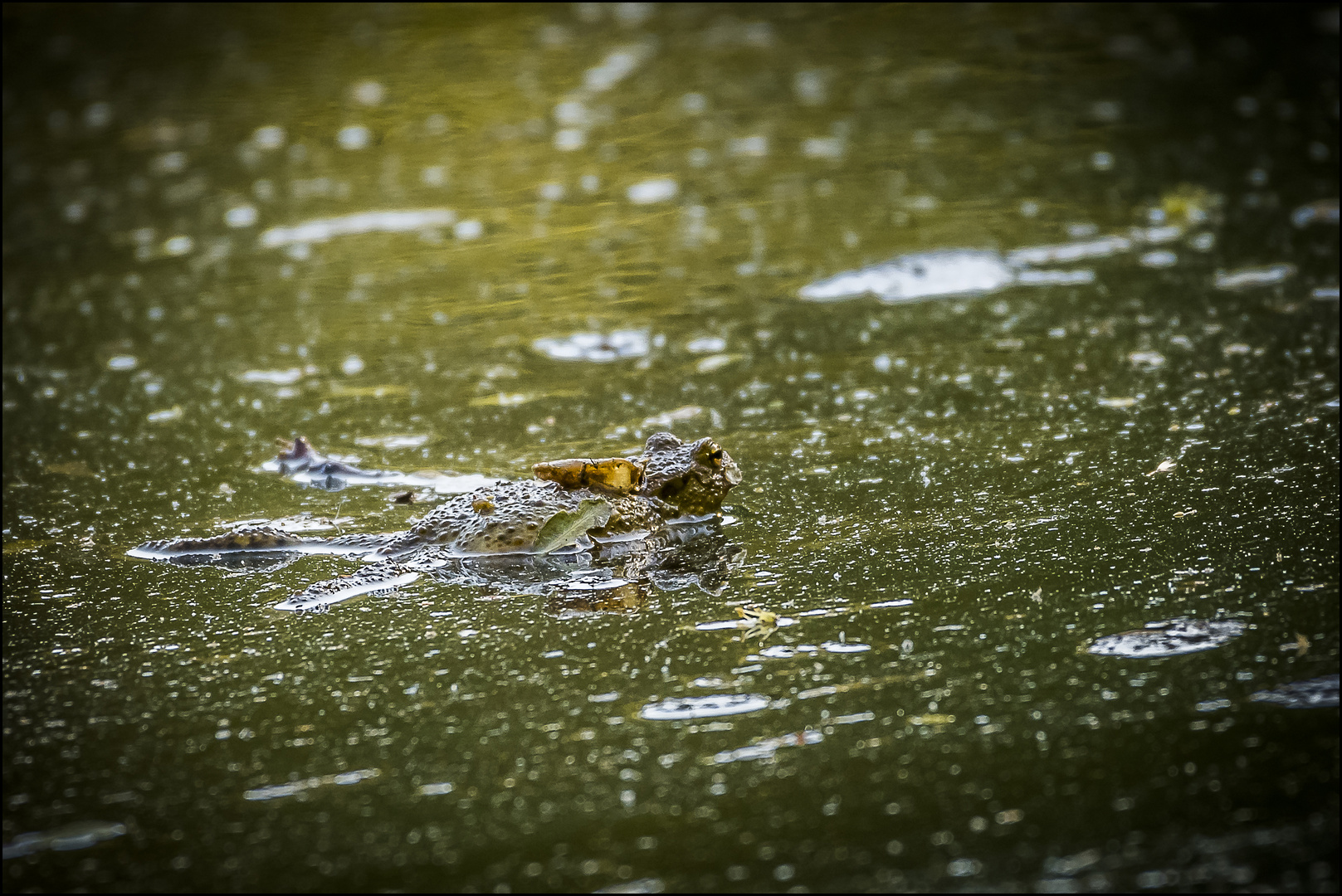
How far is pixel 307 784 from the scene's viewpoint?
141cm

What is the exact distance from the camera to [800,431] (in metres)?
2.52

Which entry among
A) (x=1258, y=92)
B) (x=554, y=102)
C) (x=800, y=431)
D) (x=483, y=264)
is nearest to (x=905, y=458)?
(x=800, y=431)

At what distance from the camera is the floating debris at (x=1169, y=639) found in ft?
5.04

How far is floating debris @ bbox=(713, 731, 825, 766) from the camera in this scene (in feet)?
4.58

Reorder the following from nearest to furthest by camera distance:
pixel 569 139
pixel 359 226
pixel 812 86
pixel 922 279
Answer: pixel 922 279 → pixel 359 226 → pixel 569 139 → pixel 812 86

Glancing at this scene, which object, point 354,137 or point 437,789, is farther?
point 354,137

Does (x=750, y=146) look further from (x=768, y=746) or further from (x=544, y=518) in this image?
(x=768, y=746)

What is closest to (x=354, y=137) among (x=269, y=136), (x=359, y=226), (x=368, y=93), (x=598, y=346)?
(x=269, y=136)

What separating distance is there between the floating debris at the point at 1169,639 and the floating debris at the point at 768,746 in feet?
1.31

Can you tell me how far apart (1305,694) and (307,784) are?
3.77 feet

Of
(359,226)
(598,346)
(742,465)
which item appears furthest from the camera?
(359,226)

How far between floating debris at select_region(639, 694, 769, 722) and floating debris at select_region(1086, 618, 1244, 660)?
0.44 metres

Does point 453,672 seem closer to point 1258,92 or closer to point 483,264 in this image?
point 483,264

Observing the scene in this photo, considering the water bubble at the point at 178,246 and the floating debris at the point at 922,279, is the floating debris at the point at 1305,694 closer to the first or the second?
the floating debris at the point at 922,279
